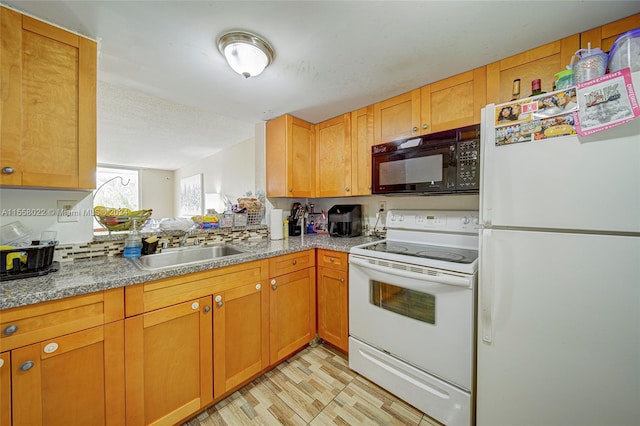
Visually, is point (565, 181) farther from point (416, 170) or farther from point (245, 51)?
point (245, 51)

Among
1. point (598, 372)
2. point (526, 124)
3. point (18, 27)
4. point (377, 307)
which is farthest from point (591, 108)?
point (18, 27)

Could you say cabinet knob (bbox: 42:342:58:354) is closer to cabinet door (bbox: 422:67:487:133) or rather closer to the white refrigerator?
the white refrigerator

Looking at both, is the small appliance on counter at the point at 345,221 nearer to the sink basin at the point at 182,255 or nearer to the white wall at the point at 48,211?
the sink basin at the point at 182,255

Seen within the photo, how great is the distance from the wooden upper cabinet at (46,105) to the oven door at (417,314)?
1.69 m

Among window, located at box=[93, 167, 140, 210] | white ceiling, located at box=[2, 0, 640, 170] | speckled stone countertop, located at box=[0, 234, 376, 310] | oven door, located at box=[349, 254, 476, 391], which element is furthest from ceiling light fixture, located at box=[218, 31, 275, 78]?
window, located at box=[93, 167, 140, 210]

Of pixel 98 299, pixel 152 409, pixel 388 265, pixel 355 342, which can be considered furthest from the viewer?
pixel 355 342

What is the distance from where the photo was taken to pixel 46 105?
111 centimetres

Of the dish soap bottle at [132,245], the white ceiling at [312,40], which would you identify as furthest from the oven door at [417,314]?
the dish soap bottle at [132,245]

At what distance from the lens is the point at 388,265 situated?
1.42m

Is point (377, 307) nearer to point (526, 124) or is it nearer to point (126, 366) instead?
point (526, 124)

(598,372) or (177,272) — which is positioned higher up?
(177,272)

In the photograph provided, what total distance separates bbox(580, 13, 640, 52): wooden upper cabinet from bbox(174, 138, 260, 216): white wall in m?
3.06

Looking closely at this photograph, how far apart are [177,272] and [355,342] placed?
1.26 meters

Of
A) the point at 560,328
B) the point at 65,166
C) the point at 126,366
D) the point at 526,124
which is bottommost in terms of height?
the point at 126,366
